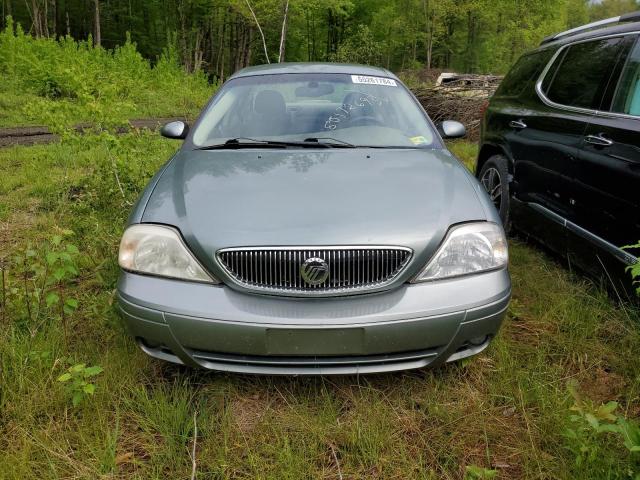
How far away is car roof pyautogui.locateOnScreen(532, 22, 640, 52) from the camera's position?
301cm

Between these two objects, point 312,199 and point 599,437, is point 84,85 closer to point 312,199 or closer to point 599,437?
point 312,199

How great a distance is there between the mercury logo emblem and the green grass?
0.56 meters

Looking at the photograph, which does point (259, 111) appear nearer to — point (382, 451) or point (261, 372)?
point (261, 372)

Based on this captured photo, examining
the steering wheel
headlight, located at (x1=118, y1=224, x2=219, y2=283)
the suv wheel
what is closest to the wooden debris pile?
the suv wheel

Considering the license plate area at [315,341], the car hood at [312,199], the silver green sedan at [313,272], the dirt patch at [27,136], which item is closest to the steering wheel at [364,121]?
the car hood at [312,199]

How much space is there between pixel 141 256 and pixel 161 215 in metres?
0.20

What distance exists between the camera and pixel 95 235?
3.82 m

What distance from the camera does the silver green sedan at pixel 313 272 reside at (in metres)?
1.86

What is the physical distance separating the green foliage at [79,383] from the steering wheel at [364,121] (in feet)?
6.32

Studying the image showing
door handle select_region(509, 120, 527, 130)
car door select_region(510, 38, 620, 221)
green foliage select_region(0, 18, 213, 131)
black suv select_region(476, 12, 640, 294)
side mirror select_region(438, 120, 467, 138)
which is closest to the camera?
black suv select_region(476, 12, 640, 294)

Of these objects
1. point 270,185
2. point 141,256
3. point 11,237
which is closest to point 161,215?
point 141,256

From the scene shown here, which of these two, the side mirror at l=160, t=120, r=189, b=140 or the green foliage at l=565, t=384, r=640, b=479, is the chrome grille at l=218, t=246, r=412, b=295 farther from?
the side mirror at l=160, t=120, r=189, b=140

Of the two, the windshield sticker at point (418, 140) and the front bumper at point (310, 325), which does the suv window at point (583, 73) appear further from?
the front bumper at point (310, 325)

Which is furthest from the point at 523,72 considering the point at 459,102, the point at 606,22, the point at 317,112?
the point at 459,102
